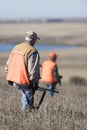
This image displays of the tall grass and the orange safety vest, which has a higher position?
the tall grass

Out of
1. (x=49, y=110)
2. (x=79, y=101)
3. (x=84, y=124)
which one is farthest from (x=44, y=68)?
(x=84, y=124)

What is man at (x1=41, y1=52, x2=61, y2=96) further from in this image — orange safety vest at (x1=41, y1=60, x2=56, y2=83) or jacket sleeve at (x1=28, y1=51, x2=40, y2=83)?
jacket sleeve at (x1=28, y1=51, x2=40, y2=83)

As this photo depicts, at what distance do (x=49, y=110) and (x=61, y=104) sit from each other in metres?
1.22

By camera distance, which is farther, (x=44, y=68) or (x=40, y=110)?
(x=44, y=68)

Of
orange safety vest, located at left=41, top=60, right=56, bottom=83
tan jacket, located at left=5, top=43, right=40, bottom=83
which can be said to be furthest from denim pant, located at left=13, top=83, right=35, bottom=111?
orange safety vest, located at left=41, top=60, right=56, bottom=83

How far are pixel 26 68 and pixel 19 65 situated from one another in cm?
14

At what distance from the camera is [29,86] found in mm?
11164

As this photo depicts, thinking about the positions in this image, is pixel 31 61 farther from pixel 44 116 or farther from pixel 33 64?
pixel 44 116

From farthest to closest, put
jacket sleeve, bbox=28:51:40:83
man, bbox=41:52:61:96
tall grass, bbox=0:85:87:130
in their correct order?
man, bbox=41:52:61:96
jacket sleeve, bbox=28:51:40:83
tall grass, bbox=0:85:87:130

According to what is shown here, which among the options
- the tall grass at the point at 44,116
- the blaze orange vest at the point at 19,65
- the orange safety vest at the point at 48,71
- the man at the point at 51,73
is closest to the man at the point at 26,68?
the blaze orange vest at the point at 19,65

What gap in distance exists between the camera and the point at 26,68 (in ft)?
36.3

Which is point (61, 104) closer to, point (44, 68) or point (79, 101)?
point (79, 101)

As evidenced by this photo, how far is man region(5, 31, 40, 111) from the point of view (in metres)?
11.0

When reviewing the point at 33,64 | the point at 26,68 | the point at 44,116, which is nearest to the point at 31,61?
the point at 33,64
